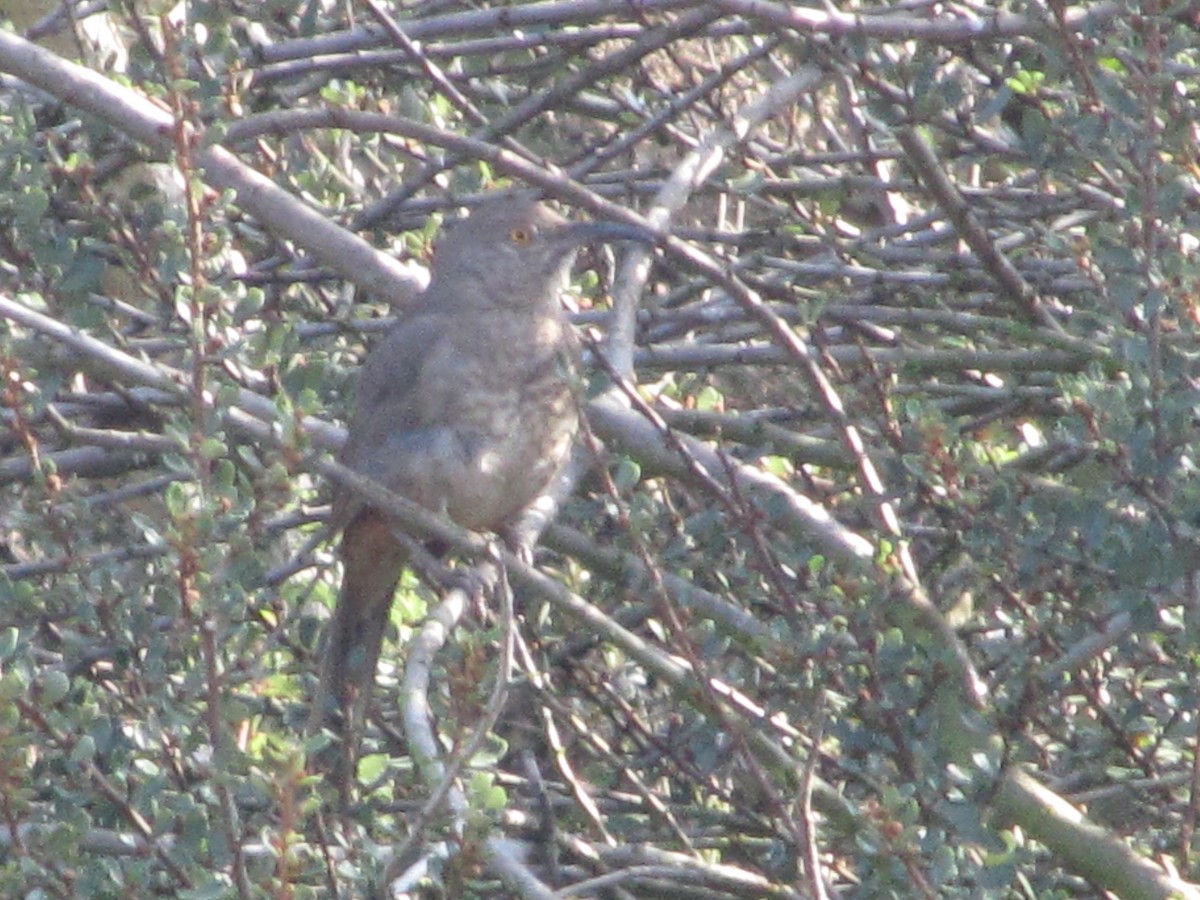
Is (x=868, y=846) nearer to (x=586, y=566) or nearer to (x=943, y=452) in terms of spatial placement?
(x=943, y=452)

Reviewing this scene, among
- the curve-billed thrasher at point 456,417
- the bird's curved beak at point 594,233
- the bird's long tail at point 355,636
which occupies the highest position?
the bird's curved beak at point 594,233

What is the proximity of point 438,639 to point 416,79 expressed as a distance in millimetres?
2063

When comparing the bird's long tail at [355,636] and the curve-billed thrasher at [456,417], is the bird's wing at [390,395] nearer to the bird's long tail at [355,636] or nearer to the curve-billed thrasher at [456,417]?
the curve-billed thrasher at [456,417]

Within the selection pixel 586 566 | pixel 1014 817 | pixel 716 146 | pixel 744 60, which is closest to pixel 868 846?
pixel 1014 817

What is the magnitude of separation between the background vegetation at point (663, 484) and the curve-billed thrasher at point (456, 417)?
14cm

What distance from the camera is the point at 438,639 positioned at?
3.71 metres

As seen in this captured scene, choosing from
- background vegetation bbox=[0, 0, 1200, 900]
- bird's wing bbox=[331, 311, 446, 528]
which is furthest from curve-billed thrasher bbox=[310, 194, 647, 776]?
background vegetation bbox=[0, 0, 1200, 900]

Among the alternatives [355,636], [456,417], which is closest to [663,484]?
[456,417]

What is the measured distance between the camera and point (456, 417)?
5.07 meters

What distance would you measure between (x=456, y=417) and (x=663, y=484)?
0.55 meters


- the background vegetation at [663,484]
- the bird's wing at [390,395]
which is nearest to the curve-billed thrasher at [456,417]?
the bird's wing at [390,395]

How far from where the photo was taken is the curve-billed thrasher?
16.1ft

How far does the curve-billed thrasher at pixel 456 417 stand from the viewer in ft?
16.1

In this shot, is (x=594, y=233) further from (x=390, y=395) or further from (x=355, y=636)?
(x=355, y=636)
